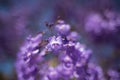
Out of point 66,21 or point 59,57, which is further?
point 66,21

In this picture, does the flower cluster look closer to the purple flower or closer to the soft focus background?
the purple flower

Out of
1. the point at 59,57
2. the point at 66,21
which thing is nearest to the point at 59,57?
the point at 59,57

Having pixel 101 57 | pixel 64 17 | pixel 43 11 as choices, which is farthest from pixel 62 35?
pixel 43 11

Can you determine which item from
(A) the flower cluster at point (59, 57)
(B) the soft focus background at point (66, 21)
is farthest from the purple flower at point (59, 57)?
(B) the soft focus background at point (66, 21)

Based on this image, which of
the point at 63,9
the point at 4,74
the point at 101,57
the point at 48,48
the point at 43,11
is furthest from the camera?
the point at 43,11

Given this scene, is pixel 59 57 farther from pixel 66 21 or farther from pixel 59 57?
pixel 66 21

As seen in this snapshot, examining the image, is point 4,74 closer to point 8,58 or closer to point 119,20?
point 8,58

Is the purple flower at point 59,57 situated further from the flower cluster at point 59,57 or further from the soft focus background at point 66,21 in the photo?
the soft focus background at point 66,21
